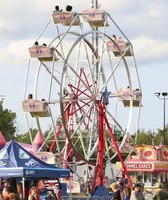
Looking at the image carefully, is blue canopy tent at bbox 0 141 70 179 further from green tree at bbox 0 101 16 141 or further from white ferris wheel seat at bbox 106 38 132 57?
green tree at bbox 0 101 16 141

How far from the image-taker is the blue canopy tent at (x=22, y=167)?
26.5 metres

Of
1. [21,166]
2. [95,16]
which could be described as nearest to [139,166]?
[95,16]

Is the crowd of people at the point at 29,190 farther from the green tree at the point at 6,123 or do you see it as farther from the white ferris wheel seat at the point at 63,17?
the green tree at the point at 6,123

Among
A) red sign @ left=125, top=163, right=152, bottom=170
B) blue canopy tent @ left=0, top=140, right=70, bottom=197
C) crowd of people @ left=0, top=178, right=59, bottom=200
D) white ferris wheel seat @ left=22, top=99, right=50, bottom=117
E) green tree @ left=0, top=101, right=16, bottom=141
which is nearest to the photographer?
crowd of people @ left=0, top=178, right=59, bottom=200

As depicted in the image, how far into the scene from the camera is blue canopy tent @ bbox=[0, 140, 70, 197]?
1041 inches

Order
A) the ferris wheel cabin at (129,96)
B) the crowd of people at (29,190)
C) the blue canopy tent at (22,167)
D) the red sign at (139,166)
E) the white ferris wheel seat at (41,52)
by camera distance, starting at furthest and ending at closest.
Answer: the red sign at (139,166), the ferris wheel cabin at (129,96), the white ferris wheel seat at (41,52), the blue canopy tent at (22,167), the crowd of people at (29,190)

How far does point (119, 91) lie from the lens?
45.3m

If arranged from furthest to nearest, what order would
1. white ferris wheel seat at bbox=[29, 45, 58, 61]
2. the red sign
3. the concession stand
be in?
the red sign < the concession stand < white ferris wheel seat at bbox=[29, 45, 58, 61]

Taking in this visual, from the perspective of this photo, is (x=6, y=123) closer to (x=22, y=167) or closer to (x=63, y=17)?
(x=63, y=17)

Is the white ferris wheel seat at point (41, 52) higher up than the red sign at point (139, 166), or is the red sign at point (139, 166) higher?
the white ferris wheel seat at point (41, 52)

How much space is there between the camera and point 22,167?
88.2 ft

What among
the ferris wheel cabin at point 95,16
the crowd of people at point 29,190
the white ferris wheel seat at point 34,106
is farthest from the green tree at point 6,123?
the crowd of people at point 29,190

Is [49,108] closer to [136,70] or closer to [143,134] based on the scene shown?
[136,70]

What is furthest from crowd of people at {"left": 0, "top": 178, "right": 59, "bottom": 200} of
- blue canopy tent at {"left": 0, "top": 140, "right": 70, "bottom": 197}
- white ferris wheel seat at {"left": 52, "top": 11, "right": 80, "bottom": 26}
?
white ferris wheel seat at {"left": 52, "top": 11, "right": 80, "bottom": 26}
